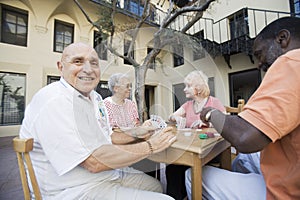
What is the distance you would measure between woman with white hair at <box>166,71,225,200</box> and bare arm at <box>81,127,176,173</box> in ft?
1.45

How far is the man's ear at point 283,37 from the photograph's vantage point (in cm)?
61

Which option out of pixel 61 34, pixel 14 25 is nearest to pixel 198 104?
pixel 61 34

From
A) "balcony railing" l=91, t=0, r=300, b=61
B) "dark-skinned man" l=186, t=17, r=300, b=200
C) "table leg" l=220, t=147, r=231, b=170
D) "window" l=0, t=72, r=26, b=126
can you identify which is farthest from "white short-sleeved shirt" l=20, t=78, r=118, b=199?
"window" l=0, t=72, r=26, b=126

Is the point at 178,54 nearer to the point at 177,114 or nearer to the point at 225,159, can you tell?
the point at 177,114

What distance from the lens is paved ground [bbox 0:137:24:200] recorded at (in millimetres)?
1482

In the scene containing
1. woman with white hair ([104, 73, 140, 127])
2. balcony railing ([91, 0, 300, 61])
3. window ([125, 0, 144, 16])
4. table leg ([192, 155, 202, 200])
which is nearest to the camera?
table leg ([192, 155, 202, 200])

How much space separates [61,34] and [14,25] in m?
1.09

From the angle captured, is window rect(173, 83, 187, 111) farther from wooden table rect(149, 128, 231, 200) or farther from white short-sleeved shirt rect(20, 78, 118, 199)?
white short-sleeved shirt rect(20, 78, 118, 199)

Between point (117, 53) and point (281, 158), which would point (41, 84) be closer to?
point (117, 53)

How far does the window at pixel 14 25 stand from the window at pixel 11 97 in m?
0.90

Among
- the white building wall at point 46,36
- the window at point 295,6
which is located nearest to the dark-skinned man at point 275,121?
the white building wall at point 46,36

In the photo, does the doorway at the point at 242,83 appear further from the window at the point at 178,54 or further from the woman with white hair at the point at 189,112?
the window at the point at 178,54

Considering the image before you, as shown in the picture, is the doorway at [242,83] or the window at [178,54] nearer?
the window at [178,54]

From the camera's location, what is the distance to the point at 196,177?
2.30ft
